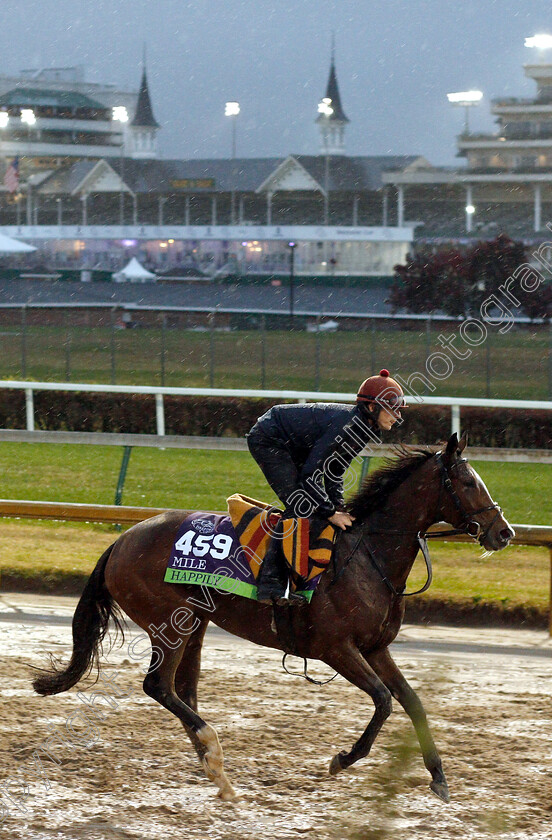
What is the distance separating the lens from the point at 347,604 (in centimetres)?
428

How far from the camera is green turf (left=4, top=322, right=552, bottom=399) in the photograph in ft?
68.6

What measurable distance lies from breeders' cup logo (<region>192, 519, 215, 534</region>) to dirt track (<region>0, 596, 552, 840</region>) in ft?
3.14

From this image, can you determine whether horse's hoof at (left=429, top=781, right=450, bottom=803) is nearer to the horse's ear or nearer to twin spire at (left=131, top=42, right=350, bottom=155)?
the horse's ear

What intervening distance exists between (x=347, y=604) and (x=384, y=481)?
574 mm

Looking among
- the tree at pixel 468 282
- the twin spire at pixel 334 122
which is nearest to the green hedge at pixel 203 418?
the tree at pixel 468 282

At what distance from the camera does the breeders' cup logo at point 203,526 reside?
4.62 meters

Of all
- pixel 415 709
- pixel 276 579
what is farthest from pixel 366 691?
pixel 276 579

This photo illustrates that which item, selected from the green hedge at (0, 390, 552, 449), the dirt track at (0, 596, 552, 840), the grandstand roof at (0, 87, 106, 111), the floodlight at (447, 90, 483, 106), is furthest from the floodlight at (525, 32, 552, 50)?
the grandstand roof at (0, 87, 106, 111)

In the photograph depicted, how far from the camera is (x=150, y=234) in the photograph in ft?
158

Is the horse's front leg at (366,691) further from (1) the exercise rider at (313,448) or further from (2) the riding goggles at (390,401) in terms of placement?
(2) the riding goggles at (390,401)

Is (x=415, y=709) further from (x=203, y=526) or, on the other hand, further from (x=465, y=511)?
(x=203, y=526)

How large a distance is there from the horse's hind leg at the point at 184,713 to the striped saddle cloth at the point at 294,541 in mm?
522

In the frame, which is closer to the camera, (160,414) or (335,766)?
(335,766)

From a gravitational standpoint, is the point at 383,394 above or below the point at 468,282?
below
